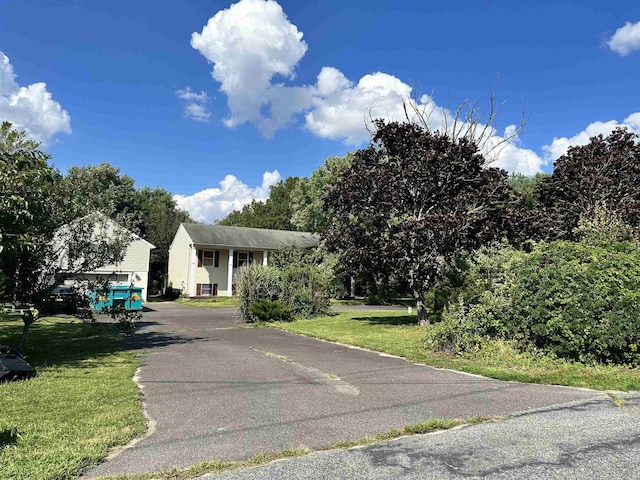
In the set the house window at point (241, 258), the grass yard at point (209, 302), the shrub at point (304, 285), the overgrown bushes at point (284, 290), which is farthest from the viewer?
the house window at point (241, 258)

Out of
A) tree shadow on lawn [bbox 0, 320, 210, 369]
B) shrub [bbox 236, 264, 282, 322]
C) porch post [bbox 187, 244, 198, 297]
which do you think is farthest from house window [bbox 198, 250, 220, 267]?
tree shadow on lawn [bbox 0, 320, 210, 369]

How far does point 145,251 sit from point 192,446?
28.3 metres

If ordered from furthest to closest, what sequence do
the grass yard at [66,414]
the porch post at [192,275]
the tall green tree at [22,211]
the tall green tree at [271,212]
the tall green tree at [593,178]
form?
the tall green tree at [271,212] < the porch post at [192,275] < the tall green tree at [593,178] < the tall green tree at [22,211] < the grass yard at [66,414]

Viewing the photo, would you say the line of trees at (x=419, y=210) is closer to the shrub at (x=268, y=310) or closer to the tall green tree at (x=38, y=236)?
the shrub at (x=268, y=310)

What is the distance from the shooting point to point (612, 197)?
20.8 m

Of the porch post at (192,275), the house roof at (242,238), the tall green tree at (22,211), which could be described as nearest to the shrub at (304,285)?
the tall green tree at (22,211)

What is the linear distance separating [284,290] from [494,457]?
599 inches

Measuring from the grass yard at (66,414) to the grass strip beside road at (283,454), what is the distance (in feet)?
2.08

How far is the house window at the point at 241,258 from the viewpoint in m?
35.6

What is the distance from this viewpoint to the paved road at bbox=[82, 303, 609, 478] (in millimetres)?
4168

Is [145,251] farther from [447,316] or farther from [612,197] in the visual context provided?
[612,197]

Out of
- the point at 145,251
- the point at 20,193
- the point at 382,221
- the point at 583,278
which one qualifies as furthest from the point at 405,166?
the point at 145,251

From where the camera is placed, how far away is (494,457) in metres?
3.85

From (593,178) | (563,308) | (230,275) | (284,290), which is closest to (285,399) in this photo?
(563,308)
